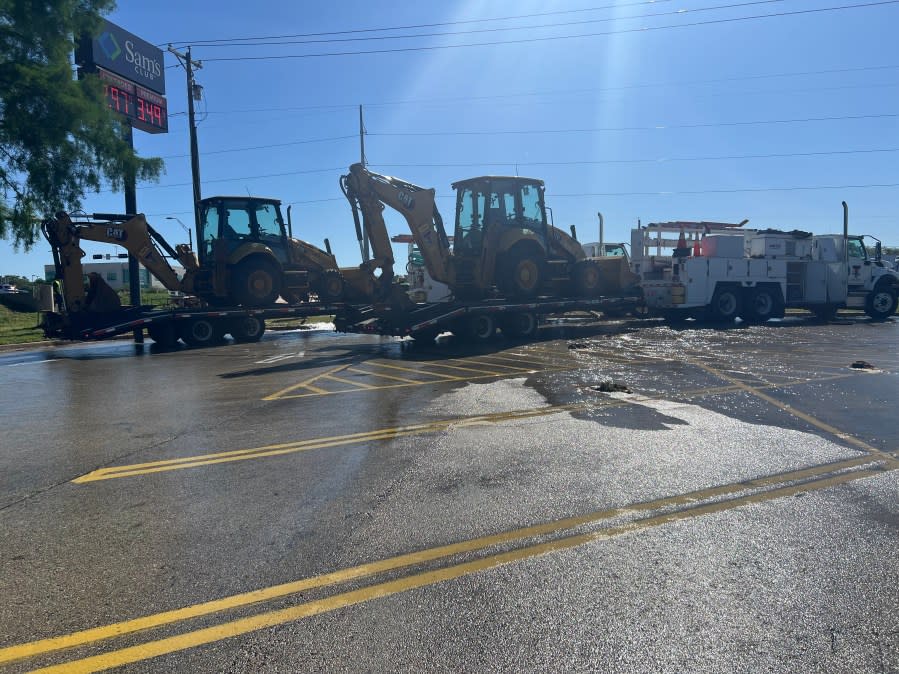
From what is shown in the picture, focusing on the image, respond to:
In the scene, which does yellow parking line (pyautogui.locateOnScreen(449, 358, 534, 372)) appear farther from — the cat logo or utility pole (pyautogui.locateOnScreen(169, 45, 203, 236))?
utility pole (pyautogui.locateOnScreen(169, 45, 203, 236))

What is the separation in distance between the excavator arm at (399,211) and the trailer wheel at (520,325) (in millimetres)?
1923

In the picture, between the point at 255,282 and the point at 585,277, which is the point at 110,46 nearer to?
the point at 255,282

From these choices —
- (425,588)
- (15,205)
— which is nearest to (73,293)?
(15,205)

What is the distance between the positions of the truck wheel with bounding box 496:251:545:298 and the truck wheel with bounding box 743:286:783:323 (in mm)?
8650

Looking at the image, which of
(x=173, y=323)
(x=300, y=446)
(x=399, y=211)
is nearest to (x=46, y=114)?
(x=173, y=323)

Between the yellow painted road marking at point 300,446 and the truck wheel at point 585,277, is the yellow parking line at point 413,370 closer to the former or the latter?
the yellow painted road marking at point 300,446

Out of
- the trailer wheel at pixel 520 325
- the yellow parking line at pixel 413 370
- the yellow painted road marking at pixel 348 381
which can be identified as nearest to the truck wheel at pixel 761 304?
the trailer wheel at pixel 520 325

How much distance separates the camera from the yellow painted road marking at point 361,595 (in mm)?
2906

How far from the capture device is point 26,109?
1817 centimetres

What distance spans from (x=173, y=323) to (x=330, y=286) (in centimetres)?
546

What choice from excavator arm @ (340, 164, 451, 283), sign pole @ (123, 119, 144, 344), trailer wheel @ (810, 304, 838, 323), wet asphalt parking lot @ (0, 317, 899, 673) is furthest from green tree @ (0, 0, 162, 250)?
trailer wheel @ (810, 304, 838, 323)

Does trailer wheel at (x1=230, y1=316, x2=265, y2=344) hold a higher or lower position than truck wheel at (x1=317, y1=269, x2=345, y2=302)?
lower

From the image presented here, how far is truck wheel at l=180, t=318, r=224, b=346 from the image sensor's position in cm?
1677

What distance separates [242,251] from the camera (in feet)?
56.9
